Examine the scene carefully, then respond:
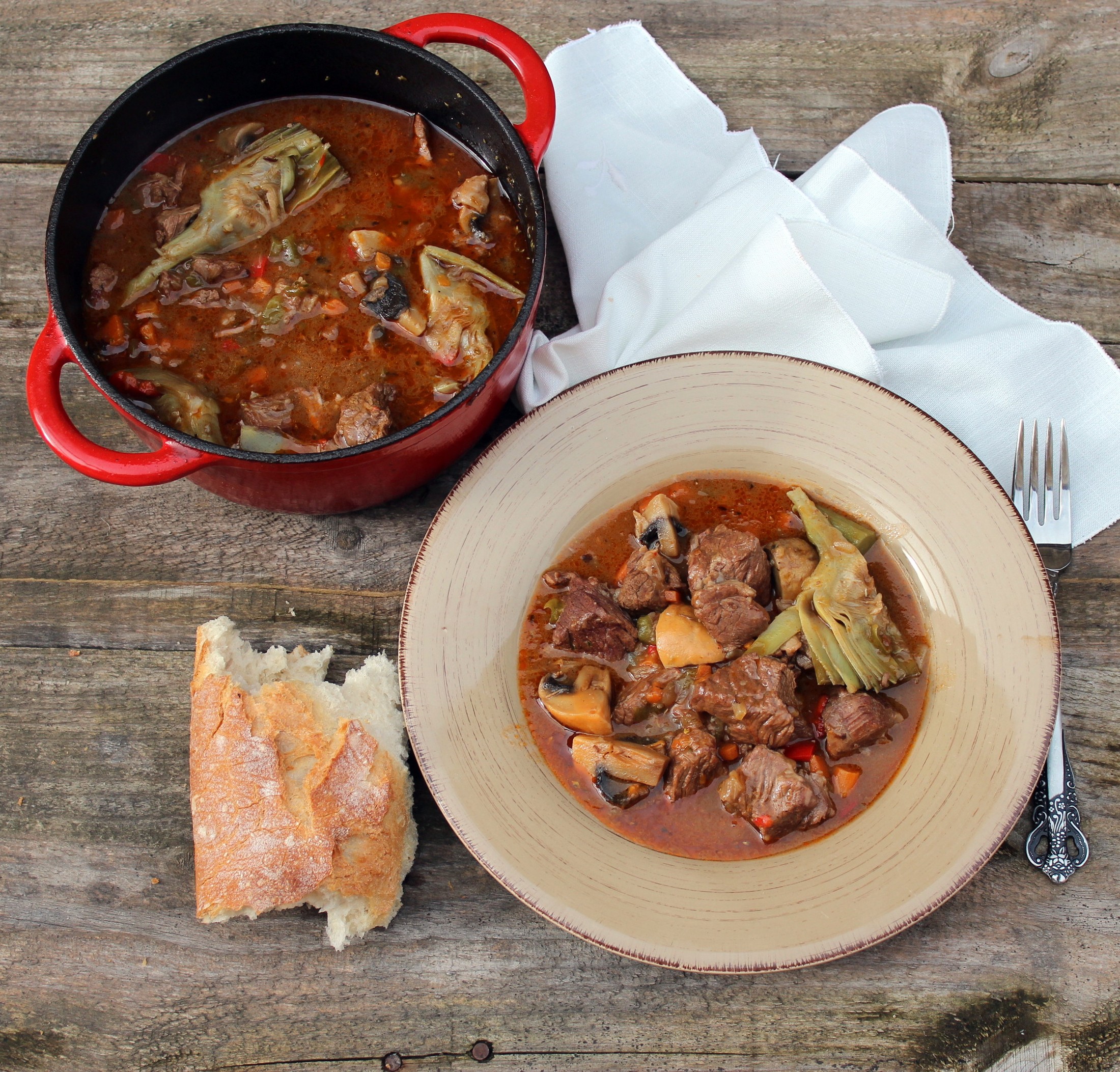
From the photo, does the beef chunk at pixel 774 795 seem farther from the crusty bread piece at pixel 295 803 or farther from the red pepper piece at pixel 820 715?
the crusty bread piece at pixel 295 803

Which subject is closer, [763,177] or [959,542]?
[959,542]

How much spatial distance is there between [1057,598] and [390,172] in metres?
2.98

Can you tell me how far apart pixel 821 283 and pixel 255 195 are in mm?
1988

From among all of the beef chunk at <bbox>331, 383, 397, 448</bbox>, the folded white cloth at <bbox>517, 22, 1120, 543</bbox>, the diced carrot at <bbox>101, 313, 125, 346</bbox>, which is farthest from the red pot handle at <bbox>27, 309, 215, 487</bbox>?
the folded white cloth at <bbox>517, 22, 1120, 543</bbox>

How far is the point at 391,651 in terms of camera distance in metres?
3.68

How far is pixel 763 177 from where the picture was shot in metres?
3.59

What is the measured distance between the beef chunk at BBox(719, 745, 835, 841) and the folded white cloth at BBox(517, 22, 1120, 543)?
143cm

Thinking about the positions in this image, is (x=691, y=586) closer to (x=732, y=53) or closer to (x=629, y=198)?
(x=629, y=198)

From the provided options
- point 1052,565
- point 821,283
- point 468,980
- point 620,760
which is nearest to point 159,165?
point 821,283

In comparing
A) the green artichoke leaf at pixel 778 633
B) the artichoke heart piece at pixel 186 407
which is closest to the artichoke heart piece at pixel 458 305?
the artichoke heart piece at pixel 186 407

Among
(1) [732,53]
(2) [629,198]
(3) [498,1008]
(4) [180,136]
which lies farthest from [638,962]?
(1) [732,53]

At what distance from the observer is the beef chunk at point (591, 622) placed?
3254 millimetres

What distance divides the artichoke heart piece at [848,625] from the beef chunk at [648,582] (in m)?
0.46

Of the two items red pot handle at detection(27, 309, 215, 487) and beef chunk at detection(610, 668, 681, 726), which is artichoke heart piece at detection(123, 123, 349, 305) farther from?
beef chunk at detection(610, 668, 681, 726)
